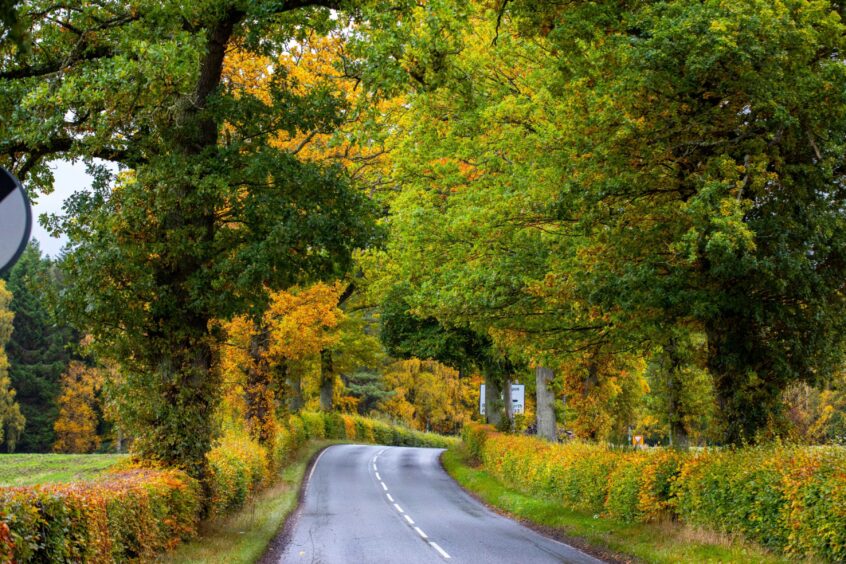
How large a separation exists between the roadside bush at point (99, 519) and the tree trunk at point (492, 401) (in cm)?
2449

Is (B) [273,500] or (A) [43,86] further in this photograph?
(B) [273,500]

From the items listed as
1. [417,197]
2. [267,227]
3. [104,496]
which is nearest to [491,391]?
[417,197]

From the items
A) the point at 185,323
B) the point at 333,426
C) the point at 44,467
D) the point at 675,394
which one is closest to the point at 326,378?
the point at 333,426

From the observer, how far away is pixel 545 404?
27.2m

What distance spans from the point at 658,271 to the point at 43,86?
11067 mm

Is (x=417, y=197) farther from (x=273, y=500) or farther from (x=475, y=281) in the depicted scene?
(x=273, y=500)

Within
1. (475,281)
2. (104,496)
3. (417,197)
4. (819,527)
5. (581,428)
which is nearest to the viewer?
(104,496)

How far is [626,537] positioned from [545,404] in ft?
42.3

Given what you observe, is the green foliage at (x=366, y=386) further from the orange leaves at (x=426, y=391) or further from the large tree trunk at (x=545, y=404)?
the large tree trunk at (x=545, y=404)

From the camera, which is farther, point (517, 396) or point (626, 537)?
point (517, 396)

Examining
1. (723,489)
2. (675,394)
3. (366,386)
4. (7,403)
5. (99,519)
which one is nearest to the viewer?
(99,519)

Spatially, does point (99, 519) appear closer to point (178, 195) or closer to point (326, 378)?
point (178, 195)

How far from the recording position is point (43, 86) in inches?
443

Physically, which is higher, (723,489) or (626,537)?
(723,489)
